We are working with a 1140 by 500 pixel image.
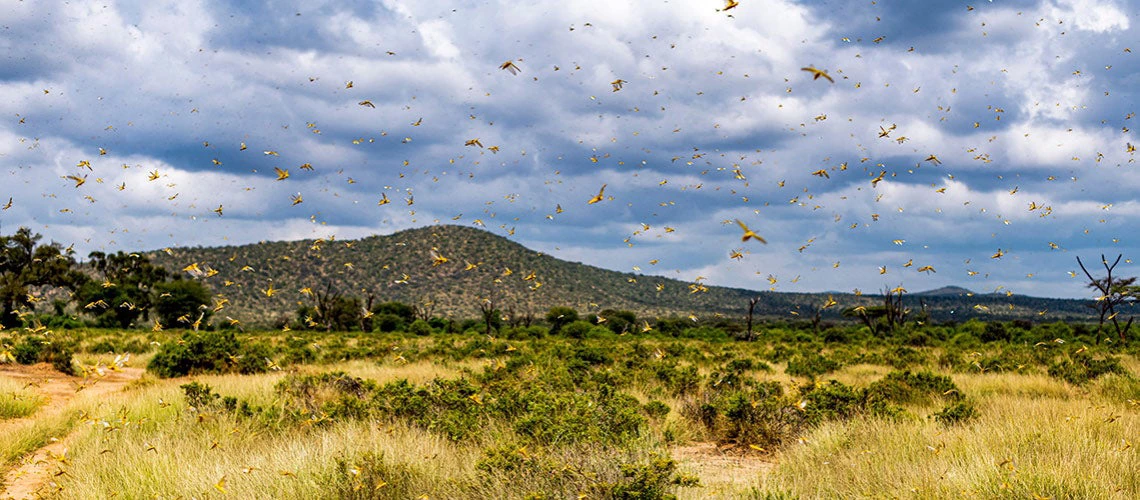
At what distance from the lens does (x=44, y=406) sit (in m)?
17.6

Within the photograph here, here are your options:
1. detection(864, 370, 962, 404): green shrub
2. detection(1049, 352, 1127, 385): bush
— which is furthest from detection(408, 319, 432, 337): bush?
detection(864, 370, 962, 404): green shrub

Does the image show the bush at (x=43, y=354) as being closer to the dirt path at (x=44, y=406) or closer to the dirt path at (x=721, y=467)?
the dirt path at (x=44, y=406)

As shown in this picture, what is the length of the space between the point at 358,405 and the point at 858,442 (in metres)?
8.02

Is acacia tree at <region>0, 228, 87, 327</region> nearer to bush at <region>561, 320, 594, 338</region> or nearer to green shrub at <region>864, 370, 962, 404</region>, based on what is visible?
bush at <region>561, 320, 594, 338</region>

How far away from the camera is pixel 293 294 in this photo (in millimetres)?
122250

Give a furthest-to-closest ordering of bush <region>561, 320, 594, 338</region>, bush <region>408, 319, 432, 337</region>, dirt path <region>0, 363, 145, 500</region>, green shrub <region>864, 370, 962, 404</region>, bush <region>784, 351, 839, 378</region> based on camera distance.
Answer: bush <region>408, 319, 432, 337</region> → bush <region>561, 320, 594, 338</region> → bush <region>784, 351, 839, 378</region> → green shrub <region>864, 370, 962, 404</region> → dirt path <region>0, 363, 145, 500</region>

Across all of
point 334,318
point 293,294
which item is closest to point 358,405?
point 334,318

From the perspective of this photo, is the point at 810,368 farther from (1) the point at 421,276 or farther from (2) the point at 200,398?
(1) the point at 421,276

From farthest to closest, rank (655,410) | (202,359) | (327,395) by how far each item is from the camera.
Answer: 1. (202,359)
2. (327,395)
3. (655,410)

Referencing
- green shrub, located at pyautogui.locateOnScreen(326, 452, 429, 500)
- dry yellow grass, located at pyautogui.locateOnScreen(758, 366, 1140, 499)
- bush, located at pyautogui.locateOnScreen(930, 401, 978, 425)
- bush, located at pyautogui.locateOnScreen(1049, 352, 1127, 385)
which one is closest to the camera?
dry yellow grass, located at pyautogui.locateOnScreen(758, 366, 1140, 499)

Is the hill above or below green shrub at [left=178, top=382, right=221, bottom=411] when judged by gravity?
above

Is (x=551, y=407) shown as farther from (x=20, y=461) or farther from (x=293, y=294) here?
(x=293, y=294)

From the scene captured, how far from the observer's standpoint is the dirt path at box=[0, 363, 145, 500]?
1043cm

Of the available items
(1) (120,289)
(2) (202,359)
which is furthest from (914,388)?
(1) (120,289)
